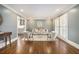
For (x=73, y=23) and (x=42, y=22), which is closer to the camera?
(x=73, y=23)

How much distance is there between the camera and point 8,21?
5715 millimetres

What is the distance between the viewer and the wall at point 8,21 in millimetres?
5379

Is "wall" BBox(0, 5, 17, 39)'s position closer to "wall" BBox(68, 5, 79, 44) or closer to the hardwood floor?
the hardwood floor

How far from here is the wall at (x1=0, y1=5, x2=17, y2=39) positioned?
17.6ft

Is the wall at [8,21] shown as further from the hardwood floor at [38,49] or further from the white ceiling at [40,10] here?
the hardwood floor at [38,49]

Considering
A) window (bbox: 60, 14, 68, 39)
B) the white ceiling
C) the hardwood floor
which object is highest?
the white ceiling

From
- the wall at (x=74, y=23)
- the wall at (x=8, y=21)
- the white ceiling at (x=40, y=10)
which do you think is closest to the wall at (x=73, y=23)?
the wall at (x=74, y=23)

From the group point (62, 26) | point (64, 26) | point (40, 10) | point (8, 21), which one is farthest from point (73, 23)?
point (8, 21)

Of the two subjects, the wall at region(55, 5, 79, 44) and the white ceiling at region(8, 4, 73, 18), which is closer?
the wall at region(55, 5, 79, 44)

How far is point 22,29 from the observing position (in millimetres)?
6223

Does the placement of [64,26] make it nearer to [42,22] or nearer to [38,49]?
[42,22]

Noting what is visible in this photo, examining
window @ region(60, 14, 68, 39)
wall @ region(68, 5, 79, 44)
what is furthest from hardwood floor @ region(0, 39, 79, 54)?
window @ region(60, 14, 68, 39)
